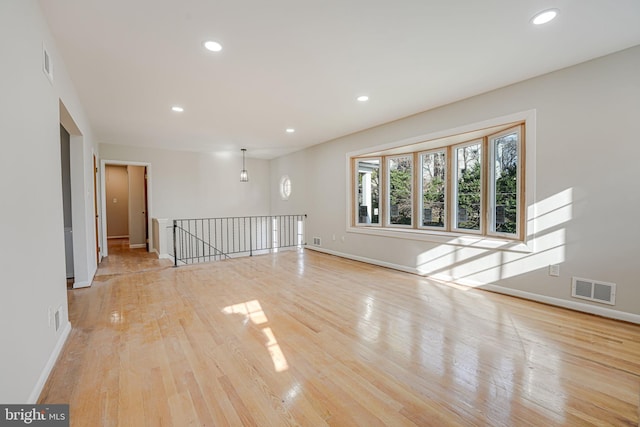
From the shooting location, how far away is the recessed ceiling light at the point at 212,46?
2504mm

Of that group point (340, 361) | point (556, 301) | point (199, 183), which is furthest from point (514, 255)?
point (199, 183)

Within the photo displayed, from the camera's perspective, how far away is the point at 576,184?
301cm

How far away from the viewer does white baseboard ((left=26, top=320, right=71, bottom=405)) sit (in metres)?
1.69

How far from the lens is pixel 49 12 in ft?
6.87

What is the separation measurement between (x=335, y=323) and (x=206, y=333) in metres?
1.25

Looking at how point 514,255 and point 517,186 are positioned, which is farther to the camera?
point 517,186

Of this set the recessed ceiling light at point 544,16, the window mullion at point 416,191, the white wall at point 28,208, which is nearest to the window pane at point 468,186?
the window mullion at point 416,191

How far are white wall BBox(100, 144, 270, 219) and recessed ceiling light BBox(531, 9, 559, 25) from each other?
7.09m

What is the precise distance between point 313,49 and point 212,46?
3.08 ft

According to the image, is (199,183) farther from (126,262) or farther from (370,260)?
(370,260)

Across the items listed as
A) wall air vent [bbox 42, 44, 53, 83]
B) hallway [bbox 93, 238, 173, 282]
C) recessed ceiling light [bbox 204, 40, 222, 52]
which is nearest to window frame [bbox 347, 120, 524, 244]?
recessed ceiling light [bbox 204, 40, 222, 52]

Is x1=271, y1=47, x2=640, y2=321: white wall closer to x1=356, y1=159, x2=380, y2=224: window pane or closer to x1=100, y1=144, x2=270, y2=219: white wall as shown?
x1=356, y1=159, x2=380, y2=224: window pane

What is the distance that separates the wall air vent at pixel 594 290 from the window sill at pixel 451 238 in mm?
538

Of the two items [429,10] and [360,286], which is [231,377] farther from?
[429,10]
